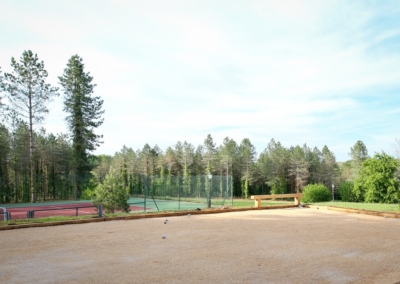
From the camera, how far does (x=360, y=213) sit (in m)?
12.1

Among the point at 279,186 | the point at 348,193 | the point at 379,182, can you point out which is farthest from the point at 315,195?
the point at 279,186

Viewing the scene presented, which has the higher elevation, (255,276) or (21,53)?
(21,53)

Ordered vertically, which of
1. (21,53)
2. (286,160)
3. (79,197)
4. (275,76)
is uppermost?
(21,53)

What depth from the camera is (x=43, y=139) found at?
117 feet

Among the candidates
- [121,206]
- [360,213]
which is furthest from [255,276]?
[121,206]

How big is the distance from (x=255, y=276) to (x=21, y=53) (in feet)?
97.6

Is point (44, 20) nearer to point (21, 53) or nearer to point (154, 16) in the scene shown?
point (154, 16)

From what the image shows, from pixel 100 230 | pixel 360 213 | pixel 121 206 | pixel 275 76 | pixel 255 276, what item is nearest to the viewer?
pixel 255 276

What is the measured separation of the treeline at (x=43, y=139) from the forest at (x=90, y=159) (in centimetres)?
6

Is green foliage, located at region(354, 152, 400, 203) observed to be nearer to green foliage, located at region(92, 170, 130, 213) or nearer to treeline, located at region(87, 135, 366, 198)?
green foliage, located at region(92, 170, 130, 213)

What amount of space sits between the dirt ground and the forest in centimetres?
857

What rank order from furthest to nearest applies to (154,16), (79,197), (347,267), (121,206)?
1. (79,197)
2. (121,206)
3. (154,16)
4. (347,267)

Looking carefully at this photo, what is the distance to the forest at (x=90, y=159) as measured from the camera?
27562mm

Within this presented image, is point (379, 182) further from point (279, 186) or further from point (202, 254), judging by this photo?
point (279, 186)
